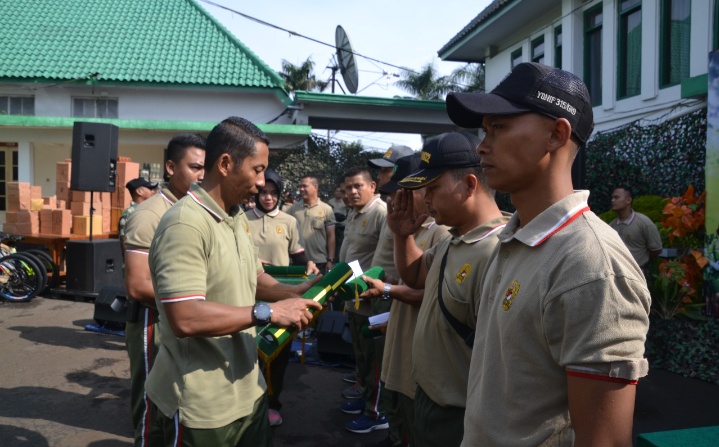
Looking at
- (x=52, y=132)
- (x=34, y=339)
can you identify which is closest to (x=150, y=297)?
(x=34, y=339)

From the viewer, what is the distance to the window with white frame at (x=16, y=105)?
17.2 metres

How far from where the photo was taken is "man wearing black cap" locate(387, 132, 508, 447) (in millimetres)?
2508

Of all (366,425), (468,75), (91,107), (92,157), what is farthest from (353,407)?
(468,75)

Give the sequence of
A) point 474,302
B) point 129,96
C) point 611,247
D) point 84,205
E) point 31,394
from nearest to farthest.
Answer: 1. point 611,247
2. point 474,302
3. point 31,394
4. point 84,205
5. point 129,96

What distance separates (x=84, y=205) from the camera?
1169cm

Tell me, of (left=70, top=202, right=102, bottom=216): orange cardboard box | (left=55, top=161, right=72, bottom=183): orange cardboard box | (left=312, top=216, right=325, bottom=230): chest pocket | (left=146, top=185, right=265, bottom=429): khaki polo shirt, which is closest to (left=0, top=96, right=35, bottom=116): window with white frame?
(left=55, top=161, right=72, bottom=183): orange cardboard box

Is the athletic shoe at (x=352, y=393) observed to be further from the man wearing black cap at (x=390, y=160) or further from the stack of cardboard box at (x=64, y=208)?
the stack of cardboard box at (x=64, y=208)

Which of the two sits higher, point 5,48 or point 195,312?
point 5,48

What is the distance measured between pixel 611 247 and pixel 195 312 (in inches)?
59.7

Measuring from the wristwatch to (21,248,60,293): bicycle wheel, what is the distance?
31.9 ft

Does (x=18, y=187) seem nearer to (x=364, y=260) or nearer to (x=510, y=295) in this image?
(x=364, y=260)

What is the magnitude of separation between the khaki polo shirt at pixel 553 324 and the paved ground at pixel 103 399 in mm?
3595

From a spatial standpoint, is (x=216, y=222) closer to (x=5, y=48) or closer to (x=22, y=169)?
(x=22, y=169)

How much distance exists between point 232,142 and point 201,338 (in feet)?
2.77
